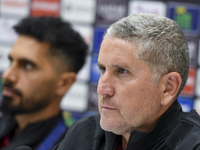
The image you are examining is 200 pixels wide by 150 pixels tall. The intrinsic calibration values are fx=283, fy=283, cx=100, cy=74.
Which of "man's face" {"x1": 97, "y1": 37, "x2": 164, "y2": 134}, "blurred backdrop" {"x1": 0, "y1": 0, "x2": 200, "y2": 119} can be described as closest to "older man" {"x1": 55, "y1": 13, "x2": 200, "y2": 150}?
"man's face" {"x1": 97, "y1": 37, "x2": 164, "y2": 134}

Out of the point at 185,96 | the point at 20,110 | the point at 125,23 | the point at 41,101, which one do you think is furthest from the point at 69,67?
the point at 185,96

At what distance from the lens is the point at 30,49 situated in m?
1.51

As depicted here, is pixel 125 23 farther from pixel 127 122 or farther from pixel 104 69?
pixel 127 122

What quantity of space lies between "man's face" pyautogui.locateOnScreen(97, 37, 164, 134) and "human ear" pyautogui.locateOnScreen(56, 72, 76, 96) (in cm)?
69

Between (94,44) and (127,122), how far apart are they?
180 centimetres

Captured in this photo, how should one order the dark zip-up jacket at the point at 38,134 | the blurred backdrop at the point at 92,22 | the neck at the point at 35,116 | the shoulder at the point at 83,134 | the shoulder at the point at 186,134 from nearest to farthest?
the shoulder at the point at 186,134 → the shoulder at the point at 83,134 → the dark zip-up jacket at the point at 38,134 → the neck at the point at 35,116 → the blurred backdrop at the point at 92,22

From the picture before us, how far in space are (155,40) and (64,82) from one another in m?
0.82

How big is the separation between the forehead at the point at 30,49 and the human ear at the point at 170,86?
81cm

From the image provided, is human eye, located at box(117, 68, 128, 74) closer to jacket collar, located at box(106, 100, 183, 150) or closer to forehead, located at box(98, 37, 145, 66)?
forehead, located at box(98, 37, 145, 66)

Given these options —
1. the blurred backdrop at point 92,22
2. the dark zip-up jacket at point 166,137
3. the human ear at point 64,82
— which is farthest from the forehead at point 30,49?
the blurred backdrop at point 92,22

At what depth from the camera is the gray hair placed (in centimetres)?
87

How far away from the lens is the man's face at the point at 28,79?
58.9 inches

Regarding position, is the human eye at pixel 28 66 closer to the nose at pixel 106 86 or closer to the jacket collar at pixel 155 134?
the nose at pixel 106 86

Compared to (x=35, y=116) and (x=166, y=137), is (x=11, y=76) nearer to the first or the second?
(x=35, y=116)
